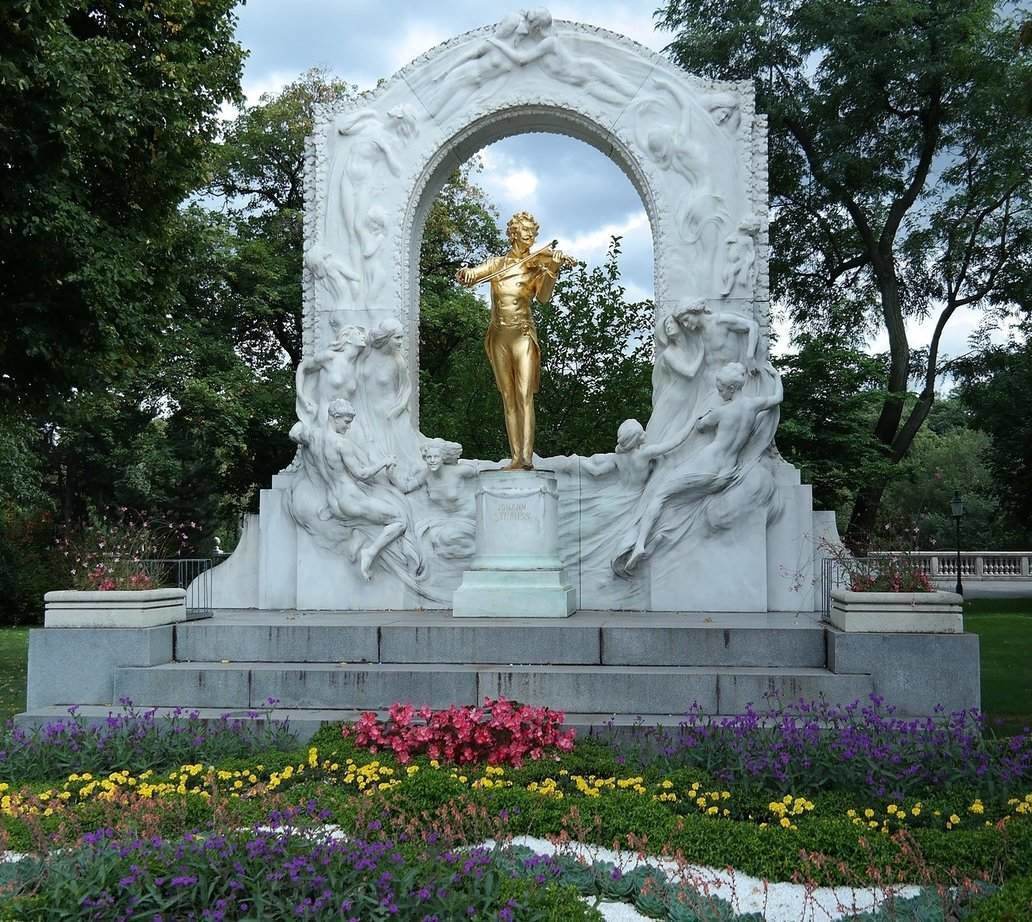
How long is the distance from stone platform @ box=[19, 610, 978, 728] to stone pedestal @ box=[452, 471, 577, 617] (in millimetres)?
604

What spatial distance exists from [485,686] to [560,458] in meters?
3.66

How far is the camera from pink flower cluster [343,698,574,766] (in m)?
5.93

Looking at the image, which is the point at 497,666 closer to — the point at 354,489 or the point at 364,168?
the point at 354,489

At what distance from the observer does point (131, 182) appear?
13.1 meters

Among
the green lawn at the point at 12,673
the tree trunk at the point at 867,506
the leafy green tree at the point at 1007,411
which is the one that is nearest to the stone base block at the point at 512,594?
the green lawn at the point at 12,673

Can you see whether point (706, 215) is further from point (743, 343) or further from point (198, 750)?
point (198, 750)

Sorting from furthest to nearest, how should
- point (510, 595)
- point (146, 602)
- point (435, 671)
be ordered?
point (510, 595)
point (146, 602)
point (435, 671)

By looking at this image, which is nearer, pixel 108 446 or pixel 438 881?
pixel 438 881

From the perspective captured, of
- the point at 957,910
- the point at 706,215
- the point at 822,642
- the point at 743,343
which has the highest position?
the point at 706,215

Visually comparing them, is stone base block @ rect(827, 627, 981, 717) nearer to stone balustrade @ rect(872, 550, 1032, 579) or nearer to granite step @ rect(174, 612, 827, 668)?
granite step @ rect(174, 612, 827, 668)

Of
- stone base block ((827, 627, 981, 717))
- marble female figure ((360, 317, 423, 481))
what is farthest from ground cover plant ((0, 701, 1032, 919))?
marble female figure ((360, 317, 423, 481))

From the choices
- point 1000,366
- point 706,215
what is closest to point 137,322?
point 706,215

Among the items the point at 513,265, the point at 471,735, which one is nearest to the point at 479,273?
the point at 513,265

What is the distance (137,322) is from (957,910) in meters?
10.7
